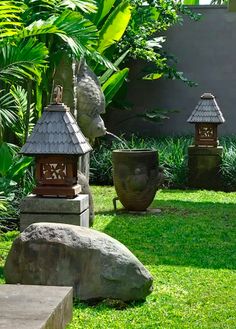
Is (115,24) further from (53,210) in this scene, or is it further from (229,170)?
(53,210)

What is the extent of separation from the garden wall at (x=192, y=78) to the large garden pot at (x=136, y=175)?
5.44 metres

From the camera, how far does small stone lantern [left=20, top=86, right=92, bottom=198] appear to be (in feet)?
19.7

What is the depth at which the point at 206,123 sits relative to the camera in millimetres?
11922

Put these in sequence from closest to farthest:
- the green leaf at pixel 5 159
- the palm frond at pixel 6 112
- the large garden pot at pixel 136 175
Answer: the green leaf at pixel 5 159, the palm frond at pixel 6 112, the large garden pot at pixel 136 175

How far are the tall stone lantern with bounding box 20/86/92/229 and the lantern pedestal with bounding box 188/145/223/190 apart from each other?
5940mm

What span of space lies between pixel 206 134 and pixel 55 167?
20.5ft

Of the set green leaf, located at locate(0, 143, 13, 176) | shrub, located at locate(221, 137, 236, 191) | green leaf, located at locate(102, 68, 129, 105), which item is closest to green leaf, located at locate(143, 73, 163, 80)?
green leaf, located at locate(102, 68, 129, 105)

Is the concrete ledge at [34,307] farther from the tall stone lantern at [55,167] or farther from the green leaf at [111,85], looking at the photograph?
the green leaf at [111,85]

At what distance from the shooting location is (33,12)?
8.80 m

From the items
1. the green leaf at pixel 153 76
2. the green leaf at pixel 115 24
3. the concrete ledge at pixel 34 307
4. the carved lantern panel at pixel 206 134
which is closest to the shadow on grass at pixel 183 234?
the carved lantern panel at pixel 206 134

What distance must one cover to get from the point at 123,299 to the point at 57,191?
1.43 metres

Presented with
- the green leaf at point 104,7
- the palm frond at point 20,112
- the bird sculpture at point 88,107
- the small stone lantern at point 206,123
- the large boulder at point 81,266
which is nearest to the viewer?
the large boulder at point 81,266

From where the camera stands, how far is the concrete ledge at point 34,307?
366 centimetres

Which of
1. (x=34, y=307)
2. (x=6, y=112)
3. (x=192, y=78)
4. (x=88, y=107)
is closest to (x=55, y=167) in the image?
(x=34, y=307)
